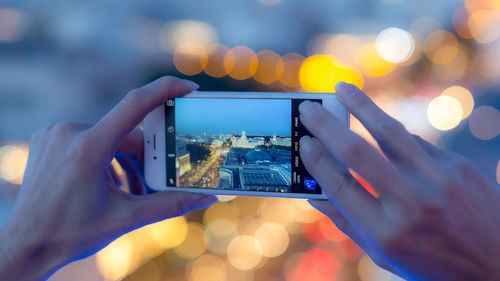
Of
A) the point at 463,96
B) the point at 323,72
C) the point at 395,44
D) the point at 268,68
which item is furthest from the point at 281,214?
the point at 463,96

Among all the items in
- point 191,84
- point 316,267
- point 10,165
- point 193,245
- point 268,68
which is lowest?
point 193,245

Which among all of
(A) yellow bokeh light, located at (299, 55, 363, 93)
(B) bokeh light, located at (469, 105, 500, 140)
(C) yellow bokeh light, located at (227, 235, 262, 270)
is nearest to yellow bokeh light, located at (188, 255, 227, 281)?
(C) yellow bokeh light, located at (227, 235, 262, 270)

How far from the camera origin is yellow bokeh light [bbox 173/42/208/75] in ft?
34.5

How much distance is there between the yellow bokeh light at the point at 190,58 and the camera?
1052cm

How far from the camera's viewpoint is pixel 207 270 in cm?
936

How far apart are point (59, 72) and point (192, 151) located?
1081 cm

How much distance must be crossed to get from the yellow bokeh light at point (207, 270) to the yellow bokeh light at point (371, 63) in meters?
5.83

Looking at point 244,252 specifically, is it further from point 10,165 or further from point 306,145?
point 306,145

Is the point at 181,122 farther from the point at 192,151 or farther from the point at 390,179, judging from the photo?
the point at 390,179

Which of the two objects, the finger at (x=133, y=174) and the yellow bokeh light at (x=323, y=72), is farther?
the yellow bokeh light at (x=323, y=72)

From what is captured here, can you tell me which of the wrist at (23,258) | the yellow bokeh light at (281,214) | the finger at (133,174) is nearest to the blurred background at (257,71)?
the yellow bokeh light at (281,214)

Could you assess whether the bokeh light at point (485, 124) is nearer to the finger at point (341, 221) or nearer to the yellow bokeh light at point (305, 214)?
the yellow bokeh light at point (305, 214)

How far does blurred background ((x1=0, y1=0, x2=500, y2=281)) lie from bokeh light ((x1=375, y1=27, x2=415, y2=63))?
0.12 ft

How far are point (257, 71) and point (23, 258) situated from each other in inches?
447
